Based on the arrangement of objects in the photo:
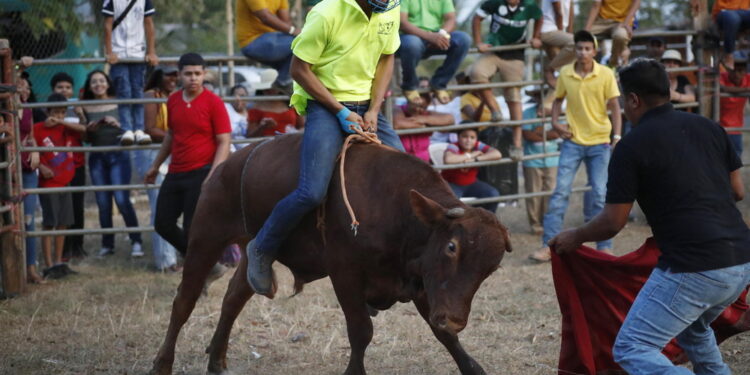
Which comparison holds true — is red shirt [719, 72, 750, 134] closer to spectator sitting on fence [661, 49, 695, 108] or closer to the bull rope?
spectator sitting on fence [661, 49, 695, 108]

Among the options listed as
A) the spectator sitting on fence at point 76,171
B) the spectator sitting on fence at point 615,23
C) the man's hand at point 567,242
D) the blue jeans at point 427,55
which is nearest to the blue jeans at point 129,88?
→ the spectator sitting on fence at point 76,171

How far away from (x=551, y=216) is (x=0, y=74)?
5.81 metres

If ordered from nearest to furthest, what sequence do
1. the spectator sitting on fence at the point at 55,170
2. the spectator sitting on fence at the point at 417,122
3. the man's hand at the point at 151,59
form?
the man's hand at the point at 151,59 → the spectator sitting on fence at the point at 55,170 → the spectator sitting on fence at the point at 417,122

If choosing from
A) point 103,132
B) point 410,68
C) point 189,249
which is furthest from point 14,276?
point 410,68

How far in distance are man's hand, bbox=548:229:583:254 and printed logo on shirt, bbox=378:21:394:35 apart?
1.76m

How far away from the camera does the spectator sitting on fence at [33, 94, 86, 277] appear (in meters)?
9.50

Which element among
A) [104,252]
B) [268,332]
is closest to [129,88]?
[104,252]

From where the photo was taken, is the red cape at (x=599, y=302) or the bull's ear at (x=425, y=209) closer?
the bull's ear at (x=425, y=209)

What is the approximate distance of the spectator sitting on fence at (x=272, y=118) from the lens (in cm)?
974

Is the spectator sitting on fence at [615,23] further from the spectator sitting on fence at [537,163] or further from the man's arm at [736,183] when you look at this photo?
the man's arm at [736,183]

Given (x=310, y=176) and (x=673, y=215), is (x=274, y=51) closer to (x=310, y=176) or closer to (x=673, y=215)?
(x=310, y=176)

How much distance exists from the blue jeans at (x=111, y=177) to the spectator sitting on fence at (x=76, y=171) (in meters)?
0.26

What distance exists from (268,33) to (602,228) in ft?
18.6

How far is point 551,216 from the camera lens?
31.8ft
